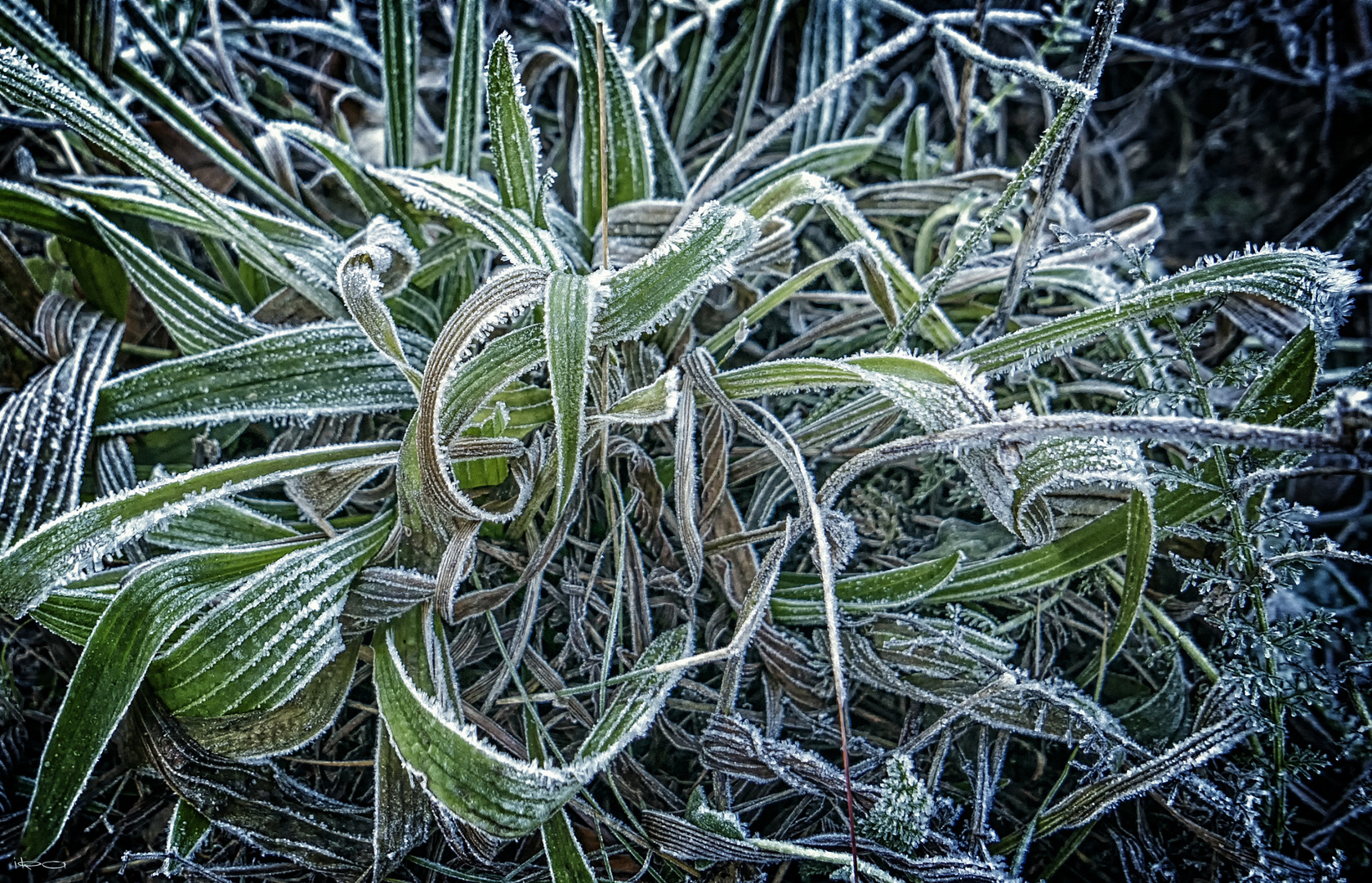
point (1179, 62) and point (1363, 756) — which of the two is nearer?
point (1363, 756)

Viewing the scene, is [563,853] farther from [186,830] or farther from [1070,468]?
[1070,468]

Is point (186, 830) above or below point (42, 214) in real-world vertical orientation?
below

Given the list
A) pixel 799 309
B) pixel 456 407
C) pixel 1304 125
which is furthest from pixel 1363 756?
pixel 1304 125

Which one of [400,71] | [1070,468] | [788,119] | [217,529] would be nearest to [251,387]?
[217,529]

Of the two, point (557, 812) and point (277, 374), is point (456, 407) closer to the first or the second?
point (277, 374)

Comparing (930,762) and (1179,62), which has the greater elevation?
(1179,62)

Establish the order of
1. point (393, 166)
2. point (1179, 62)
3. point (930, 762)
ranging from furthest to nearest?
point (1179, 62) < point (393, 166) < point (930, 762)
